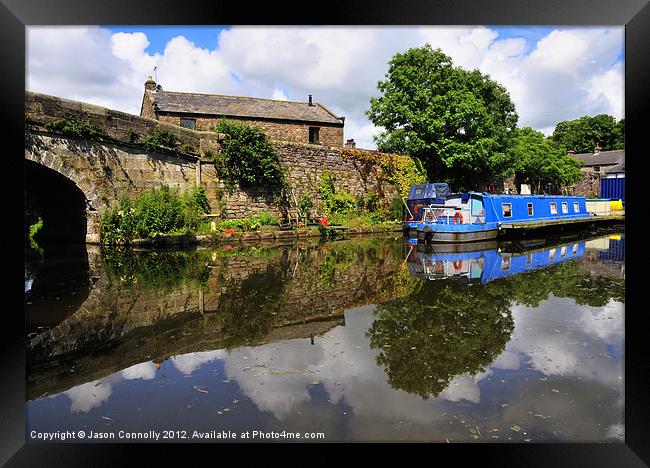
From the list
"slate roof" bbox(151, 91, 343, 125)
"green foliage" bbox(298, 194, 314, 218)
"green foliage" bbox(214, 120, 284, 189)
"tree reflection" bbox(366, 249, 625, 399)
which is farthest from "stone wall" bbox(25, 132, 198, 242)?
"tree reflection" bbox(366, 249, 625, 399)

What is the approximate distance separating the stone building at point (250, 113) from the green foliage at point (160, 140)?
21.0 ft

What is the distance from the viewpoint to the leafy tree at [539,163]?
31373 mm

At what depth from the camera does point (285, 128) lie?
78.5 feet

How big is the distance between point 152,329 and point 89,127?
32.1ft

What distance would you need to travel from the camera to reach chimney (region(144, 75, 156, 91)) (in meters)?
22.9

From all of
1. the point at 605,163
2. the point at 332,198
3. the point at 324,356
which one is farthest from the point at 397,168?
the point at 605,163

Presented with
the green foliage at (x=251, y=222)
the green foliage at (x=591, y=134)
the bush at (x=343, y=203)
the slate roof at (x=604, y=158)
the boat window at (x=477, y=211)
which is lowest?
the green foliage at (x=251, y=222)

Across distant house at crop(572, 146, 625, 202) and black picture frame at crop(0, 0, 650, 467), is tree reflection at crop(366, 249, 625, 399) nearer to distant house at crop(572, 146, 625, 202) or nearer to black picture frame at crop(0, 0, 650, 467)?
black picture frame at crop(0, 0, 650, 467)

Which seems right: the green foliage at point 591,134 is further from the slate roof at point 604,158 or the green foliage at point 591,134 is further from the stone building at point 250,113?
the stone building at point 250,113

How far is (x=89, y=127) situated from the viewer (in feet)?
41.4

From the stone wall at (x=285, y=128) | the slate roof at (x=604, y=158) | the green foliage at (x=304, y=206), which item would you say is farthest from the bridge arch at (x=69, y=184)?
the slate roof at (x=604, y=158)

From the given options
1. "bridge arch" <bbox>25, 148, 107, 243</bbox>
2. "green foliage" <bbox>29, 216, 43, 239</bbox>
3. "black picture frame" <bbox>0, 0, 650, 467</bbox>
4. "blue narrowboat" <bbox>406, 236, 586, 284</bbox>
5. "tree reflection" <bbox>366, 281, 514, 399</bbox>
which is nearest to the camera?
"black picture frame" <bbox>0, 0, 650, 467</bbox>

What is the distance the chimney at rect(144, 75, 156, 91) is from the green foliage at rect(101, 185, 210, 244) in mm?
10786
